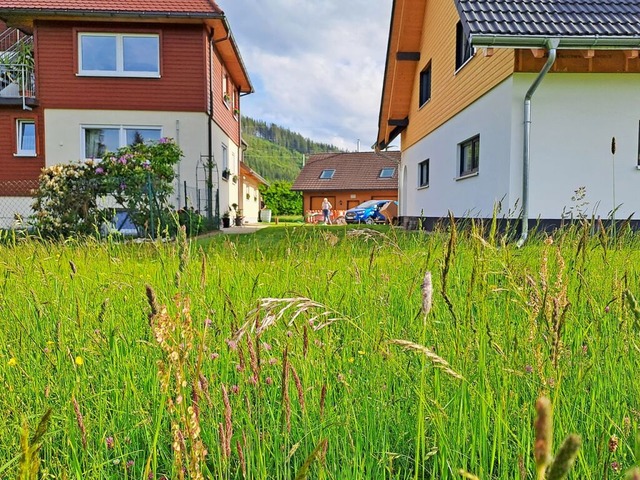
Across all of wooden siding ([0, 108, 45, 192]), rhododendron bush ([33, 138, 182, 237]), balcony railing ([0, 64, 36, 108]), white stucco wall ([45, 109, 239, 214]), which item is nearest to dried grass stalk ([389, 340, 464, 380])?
rhododendron bush ([33, 138, 182, 237])

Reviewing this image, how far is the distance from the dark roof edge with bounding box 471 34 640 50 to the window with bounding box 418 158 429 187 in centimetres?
763

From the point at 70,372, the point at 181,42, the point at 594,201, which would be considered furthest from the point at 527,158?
the point at 181,42

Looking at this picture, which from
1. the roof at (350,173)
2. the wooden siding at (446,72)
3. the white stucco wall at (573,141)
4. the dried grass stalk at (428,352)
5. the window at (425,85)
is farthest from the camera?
the roof at (350,173)

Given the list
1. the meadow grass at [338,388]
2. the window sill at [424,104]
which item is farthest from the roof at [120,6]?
the meadow grass at [338,388]

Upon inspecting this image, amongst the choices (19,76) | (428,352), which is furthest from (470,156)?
(19,76)

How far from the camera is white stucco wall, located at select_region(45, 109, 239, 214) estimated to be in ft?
51.0

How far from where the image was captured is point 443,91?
13.0 m

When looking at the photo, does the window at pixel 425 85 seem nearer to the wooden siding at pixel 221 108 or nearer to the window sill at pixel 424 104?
the window sill at pixel 424 104

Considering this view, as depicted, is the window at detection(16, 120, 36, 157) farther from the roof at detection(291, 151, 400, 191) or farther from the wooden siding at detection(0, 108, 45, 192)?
the roof at detection(291, 151, 400, 191)

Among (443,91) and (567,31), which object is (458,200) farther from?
(567,31)

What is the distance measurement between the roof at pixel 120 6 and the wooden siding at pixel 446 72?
275 inches

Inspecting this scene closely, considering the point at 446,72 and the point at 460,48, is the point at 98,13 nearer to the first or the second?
the point at 446,72

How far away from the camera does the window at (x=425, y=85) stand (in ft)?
50.8

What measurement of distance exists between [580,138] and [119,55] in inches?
559
